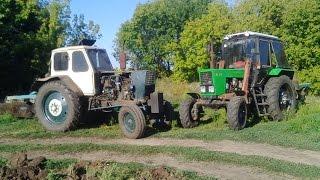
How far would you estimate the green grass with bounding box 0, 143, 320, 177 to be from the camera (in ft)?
26.3

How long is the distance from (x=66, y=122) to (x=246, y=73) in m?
4.77

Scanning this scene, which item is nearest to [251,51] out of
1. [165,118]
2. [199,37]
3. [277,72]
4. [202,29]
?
[277,72]

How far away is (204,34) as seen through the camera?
149ft

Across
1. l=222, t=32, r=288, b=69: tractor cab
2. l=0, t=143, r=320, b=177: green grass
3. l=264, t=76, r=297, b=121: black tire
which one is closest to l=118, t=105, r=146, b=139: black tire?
l=0, t=143, r=320, b=177: green grass

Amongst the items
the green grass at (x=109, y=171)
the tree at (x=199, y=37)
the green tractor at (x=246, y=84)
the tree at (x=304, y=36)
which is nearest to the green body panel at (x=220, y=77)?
the green tractor at (x=246, y=84)

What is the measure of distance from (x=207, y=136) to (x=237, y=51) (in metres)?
3.58

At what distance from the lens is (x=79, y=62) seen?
13078 millimetres

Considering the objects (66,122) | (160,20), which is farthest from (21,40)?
(160,20)

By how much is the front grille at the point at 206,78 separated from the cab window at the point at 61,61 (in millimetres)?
3585

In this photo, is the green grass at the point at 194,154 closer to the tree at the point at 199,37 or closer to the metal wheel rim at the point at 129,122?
the metal wheel rim at the point at 129,122

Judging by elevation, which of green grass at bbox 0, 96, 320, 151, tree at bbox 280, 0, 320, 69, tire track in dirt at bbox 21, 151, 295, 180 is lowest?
tire track in dirt at bbox 21, 151, 295, 180

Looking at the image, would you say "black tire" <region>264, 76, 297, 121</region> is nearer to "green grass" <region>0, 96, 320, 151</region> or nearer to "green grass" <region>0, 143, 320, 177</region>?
"green grass" <region>0, 96, 320, 151</region>

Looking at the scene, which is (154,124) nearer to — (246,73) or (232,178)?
(246,73)

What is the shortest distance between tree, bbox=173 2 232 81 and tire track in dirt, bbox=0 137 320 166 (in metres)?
32.3
